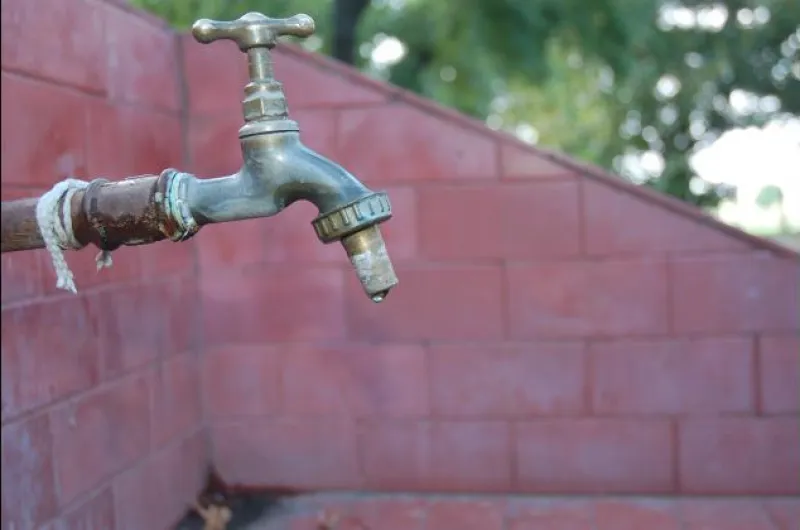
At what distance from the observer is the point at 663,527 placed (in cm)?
171

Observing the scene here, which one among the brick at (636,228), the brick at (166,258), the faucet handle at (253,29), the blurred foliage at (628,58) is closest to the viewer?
the faucet handle at (253,29)

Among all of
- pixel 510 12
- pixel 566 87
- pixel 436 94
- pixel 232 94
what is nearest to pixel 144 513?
pixel 232 94

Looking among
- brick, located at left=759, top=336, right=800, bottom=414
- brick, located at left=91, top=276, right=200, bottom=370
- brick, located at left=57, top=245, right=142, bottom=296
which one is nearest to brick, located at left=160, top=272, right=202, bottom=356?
brick, located at left=91, top=276, right=200, bottom=370

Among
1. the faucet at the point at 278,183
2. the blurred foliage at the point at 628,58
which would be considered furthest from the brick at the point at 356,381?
Result: the blurred foliage at the point at 628,58

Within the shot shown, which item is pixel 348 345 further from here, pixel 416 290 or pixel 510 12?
pixel 510 12

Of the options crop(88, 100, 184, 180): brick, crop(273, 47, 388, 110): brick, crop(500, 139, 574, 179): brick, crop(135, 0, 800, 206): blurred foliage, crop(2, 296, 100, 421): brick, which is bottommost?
crop(2, 296, 100, 421): brick

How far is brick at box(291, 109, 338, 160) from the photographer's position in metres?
1.86

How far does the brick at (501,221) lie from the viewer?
1.82 meters

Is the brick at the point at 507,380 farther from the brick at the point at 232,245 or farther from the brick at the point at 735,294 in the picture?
the brick at the point at 232,245

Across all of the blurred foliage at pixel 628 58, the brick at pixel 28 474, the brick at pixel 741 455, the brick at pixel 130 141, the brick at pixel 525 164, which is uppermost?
the blurred foliage at pixel 628 58

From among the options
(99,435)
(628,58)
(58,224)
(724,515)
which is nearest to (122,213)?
(58,224)

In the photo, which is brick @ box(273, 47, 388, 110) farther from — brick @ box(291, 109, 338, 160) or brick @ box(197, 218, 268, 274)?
brick @ box(197, 218, 268, 274)

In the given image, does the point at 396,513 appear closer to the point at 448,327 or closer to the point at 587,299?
the point at 448,327

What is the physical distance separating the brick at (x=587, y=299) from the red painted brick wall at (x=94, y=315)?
696 mm
